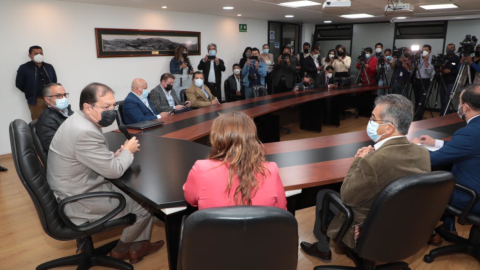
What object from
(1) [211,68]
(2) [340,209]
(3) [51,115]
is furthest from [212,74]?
(2) [340,209]

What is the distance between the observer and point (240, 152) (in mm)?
1354

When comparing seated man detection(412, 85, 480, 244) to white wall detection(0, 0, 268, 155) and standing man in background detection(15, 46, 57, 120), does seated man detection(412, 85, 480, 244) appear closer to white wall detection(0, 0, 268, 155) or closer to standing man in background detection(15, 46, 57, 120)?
standing man in background detection(15, 46, 57, 120)

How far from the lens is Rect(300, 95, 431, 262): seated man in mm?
1523

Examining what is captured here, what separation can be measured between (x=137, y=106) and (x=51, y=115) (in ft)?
3.55

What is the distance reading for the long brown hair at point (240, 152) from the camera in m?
1.33

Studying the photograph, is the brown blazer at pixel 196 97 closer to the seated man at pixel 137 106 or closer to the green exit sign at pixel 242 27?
the seated man at pixel 137 106

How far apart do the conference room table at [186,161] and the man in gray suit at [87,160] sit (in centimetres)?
11

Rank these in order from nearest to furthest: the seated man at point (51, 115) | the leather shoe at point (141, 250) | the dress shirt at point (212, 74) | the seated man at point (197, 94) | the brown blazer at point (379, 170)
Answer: the brown blazer at point (379, 170)
the leather shoe at point (141, 250)
the seated man at point (51, 115)
the seated man at point (197, 94)
the dress shirt at point (212, 74)

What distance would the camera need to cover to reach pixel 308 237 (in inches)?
102

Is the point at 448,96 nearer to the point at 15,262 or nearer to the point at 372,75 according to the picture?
the point at 372,75

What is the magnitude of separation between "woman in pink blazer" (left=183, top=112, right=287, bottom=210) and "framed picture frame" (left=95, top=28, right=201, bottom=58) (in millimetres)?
5131

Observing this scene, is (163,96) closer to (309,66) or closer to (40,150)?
(40,150)

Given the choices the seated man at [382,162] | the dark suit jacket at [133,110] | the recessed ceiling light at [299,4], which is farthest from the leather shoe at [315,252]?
Answer: the recessed ceiling light at [299,4]

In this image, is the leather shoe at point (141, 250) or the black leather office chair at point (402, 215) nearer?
the black leather office chair at point (402, 215)
